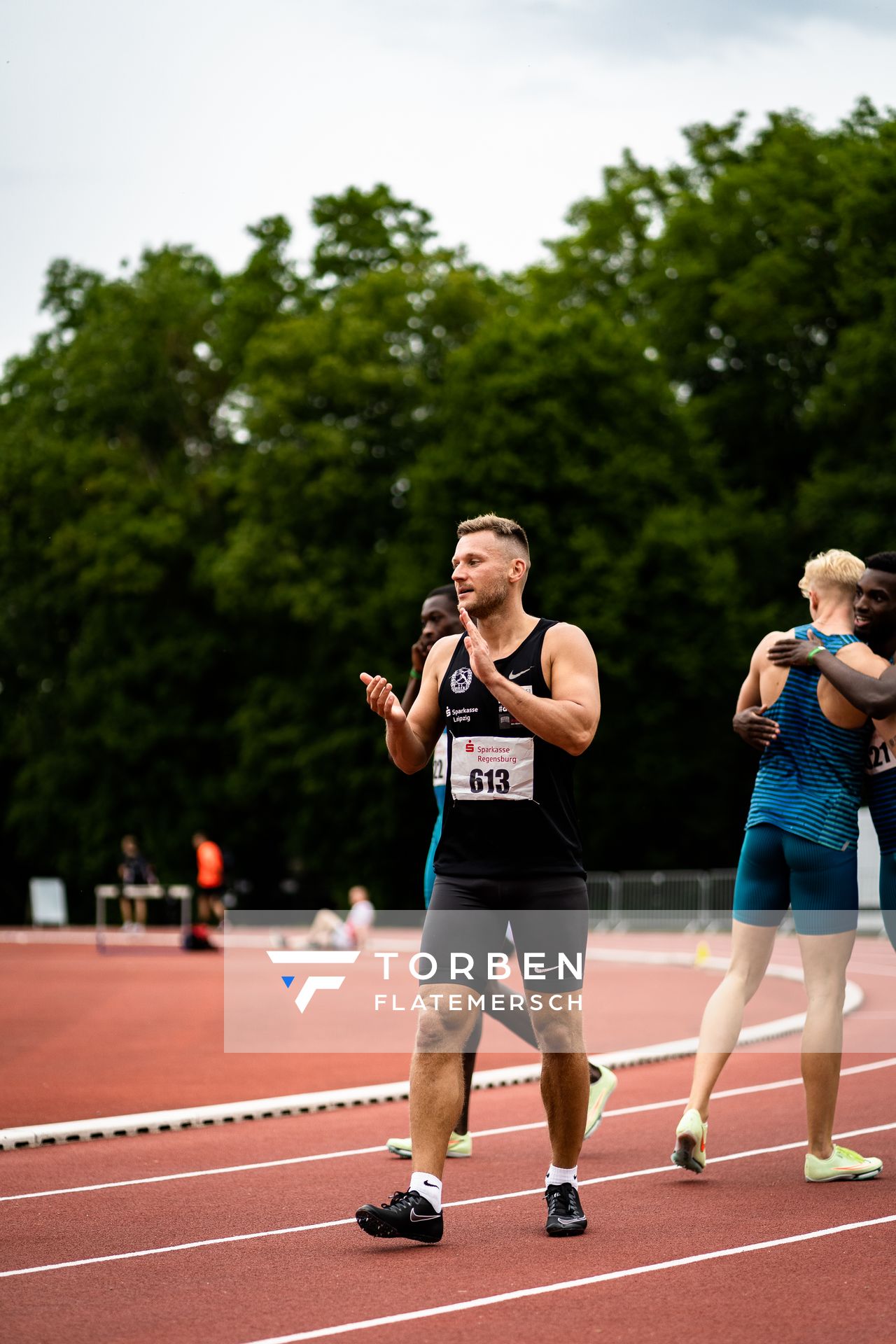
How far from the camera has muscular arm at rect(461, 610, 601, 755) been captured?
599cm

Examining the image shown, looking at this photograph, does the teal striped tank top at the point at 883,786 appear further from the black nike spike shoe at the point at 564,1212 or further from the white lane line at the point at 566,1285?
the black nike spike shoe at the point at 564,1212

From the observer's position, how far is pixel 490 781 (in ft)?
20.5

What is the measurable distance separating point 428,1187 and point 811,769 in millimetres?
2384

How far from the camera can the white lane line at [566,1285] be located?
16.1 ft

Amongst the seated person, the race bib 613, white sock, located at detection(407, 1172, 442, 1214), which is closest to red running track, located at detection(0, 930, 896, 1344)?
white sock, located at detection(407, 1172, 442, 1214)

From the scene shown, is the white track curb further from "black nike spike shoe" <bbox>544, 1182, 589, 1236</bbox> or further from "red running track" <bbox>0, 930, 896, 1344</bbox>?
"black nike spike shoe" <bbox>544, 1182, 589, 1236</bbox>

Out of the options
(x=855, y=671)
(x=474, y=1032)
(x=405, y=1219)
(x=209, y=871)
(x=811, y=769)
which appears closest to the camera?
(x=405, y=1219)

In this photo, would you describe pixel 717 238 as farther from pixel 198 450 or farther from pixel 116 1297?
pixel 116 1297

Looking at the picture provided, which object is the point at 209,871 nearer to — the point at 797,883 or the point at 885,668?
the point at 797,883

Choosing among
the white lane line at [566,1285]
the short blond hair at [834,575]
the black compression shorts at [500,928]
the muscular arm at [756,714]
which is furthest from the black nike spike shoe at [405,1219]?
the short blond hair at [834,575]

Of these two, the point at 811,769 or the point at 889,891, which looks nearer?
the point at 889,891

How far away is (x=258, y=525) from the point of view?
40.4m

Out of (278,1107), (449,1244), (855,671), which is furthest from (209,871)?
(449,1244)

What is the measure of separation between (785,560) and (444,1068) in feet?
110
